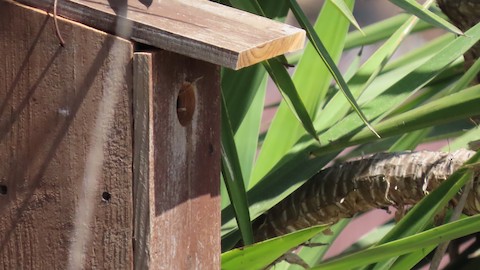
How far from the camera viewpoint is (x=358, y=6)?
3.03 m

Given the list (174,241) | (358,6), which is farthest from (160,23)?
(358,6)

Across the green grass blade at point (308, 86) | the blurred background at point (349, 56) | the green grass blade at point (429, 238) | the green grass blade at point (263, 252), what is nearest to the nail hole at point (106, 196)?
the green grass blade at point (263, 252)

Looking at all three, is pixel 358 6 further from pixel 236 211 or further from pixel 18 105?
pixel 18 105

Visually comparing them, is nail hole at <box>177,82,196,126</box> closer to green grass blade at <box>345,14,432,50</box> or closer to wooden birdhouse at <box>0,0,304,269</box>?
wooden birdhouse at <box>0,0,304,269</box>

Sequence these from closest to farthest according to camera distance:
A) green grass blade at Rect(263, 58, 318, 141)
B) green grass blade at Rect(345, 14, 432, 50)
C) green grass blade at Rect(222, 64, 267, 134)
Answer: green grass blade at Rect(263, 58, 318, 141) < green grass blade at Rect(222, 64, 267, 134) < green grass blade at Rect(345, 14, 432, 50)

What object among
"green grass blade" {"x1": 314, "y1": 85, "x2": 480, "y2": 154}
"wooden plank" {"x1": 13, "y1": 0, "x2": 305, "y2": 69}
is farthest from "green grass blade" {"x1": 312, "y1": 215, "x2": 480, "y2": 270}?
"wooden plank" {"x1": 13, "y1": 0, "x2": 305, "y2": 69}

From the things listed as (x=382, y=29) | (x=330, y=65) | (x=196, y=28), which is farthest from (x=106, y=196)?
(x=382, y=29)

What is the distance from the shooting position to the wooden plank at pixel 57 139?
3.09ft

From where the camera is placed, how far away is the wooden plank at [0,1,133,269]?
94cm

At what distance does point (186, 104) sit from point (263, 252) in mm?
232

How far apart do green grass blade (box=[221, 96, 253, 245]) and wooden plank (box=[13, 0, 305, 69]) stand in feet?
0.83

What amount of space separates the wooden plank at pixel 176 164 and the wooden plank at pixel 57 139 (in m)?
0.02

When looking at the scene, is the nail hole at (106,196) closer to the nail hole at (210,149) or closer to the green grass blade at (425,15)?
the nail hole at (210,149)

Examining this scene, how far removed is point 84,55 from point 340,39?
66cm
